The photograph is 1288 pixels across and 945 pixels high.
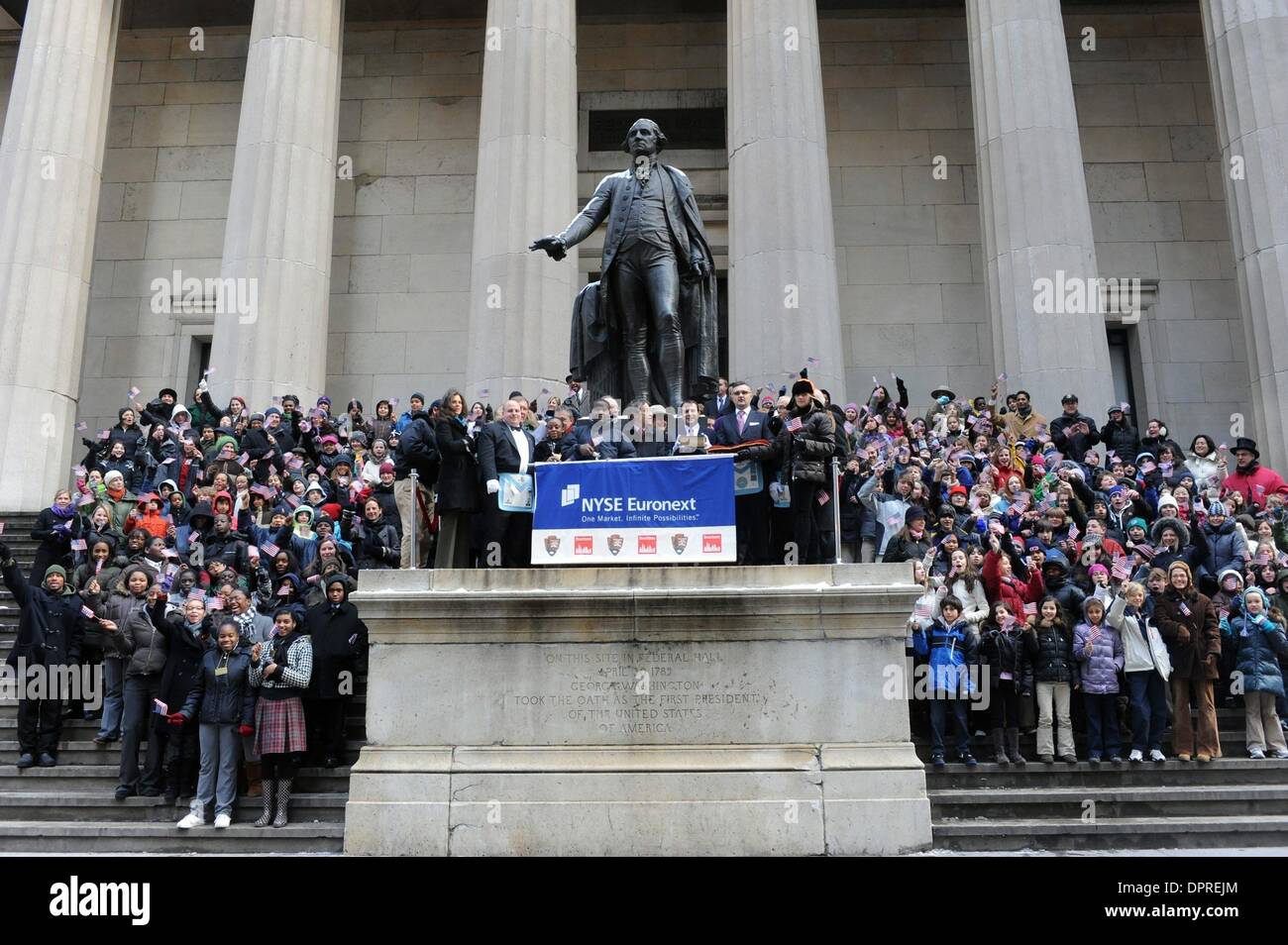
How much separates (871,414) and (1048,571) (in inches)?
250

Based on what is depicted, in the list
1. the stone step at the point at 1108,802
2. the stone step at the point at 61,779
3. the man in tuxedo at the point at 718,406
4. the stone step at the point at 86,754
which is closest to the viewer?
the stone step at the point at 1108,802

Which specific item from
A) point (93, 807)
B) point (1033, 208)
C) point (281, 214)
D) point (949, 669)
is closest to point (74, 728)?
point (93, 807)

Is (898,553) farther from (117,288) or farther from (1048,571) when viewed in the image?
(117,288)

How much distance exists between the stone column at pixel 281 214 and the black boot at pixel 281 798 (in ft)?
40.0

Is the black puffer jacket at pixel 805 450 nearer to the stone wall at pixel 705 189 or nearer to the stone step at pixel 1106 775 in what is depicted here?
the stone step at pixel 1106 775

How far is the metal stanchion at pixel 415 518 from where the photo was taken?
1041 centimetres

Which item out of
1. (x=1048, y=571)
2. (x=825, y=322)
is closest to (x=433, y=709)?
(x=1048, y=571)

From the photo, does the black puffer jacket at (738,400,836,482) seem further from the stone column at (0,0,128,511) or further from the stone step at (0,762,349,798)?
the stone column at (0,0,128,511)

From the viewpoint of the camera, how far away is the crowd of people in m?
10.9

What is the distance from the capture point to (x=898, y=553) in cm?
1362

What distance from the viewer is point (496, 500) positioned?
10633mm

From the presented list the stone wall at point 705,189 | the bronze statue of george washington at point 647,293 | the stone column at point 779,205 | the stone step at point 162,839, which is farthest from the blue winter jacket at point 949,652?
the stone wall at point 705,189
